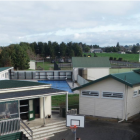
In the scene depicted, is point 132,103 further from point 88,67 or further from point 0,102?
point 88,67

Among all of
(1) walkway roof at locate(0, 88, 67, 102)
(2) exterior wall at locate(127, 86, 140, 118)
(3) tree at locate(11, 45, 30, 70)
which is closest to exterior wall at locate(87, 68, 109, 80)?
(2) exterior wall at locate(127, 86, 140, 118)

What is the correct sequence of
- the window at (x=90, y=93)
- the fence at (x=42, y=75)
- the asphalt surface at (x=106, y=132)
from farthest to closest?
the fence at (x=42, y=75), the window at (x=90, y=93), the asphalt surface at (x=106, y=132)

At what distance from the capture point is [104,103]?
1511cm

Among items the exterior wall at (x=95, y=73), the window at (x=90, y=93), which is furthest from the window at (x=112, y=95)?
the exterior wall at (x=95, y=73)

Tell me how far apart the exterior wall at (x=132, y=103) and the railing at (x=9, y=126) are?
8.34m

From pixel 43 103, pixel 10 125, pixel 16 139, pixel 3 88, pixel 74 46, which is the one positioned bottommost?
pixel 16 139

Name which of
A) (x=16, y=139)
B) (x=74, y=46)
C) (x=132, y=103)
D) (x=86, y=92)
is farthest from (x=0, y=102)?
(x=74, y=46)

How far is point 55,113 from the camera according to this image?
1606cm

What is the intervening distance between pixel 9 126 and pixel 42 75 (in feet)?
97.0

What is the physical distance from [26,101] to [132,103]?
27.1 ft

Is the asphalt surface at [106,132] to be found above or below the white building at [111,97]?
below

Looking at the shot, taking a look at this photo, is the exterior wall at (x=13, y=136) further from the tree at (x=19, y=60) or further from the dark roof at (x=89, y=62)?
the tree at (x=19, y=60)

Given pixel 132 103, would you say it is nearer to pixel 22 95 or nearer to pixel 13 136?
pixel 22 95

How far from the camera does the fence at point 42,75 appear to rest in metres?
40.5
